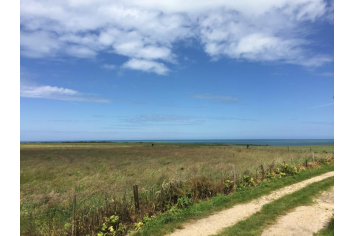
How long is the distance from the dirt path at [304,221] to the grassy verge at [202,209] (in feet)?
7.66

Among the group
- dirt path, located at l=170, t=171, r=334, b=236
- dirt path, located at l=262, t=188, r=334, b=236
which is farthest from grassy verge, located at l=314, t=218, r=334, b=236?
dirt path, located at l=170, t=171, r=334, b=236

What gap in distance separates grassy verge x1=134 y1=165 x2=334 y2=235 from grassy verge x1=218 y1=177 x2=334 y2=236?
49.7 inches

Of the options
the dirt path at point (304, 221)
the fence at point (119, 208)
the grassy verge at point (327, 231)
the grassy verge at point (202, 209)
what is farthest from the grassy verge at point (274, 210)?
the fence at point (119, 208)

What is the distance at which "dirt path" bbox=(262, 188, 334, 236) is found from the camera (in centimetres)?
697

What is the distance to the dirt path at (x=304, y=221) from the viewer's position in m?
6.97

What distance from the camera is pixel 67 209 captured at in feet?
33.1

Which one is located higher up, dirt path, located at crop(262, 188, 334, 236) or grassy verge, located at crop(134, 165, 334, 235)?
dirt path, located at crop(262, 188, 334, 236)

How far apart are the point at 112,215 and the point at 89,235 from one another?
96 centimetres

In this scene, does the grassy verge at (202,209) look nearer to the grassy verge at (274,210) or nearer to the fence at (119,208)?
the fence at (119,208)

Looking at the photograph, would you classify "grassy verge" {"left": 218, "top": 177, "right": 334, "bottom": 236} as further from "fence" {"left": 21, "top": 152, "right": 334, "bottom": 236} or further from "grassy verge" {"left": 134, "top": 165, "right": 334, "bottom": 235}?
"fence" {"left": 21, "top": 152, "right": 334, "bottom": 236}
